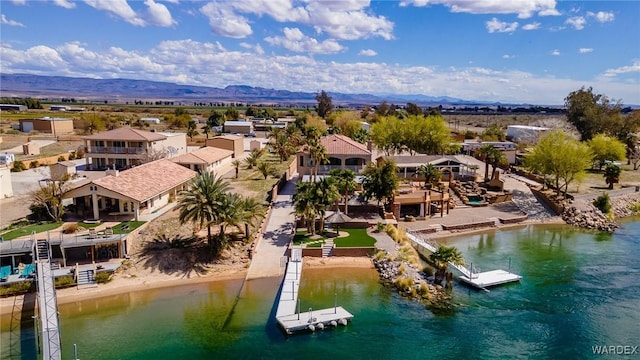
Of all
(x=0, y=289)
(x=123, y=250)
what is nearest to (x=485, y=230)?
(x=123, y=250)

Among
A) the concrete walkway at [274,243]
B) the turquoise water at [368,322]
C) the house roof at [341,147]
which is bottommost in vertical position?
the turquoise water at [368,322]

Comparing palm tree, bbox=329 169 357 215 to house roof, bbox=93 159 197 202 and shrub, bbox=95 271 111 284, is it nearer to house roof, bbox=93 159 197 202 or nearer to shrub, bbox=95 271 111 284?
house roof, bbox=93 159 197 202

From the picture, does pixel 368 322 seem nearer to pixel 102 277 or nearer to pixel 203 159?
pixel 102 277

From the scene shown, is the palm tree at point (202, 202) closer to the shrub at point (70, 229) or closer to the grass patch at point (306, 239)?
the grass patch at point (306, 239)

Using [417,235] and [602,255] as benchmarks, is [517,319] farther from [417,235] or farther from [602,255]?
[602,255]

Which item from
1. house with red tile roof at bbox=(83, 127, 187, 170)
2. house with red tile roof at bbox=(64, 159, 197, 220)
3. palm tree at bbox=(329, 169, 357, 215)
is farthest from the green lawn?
palm tree at bbox=(329, 169, 357, 215)

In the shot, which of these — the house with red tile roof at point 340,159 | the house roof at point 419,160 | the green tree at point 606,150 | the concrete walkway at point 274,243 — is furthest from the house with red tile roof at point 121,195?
the green tree at point 606,150

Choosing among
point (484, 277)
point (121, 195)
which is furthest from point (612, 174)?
point (121, 195)
